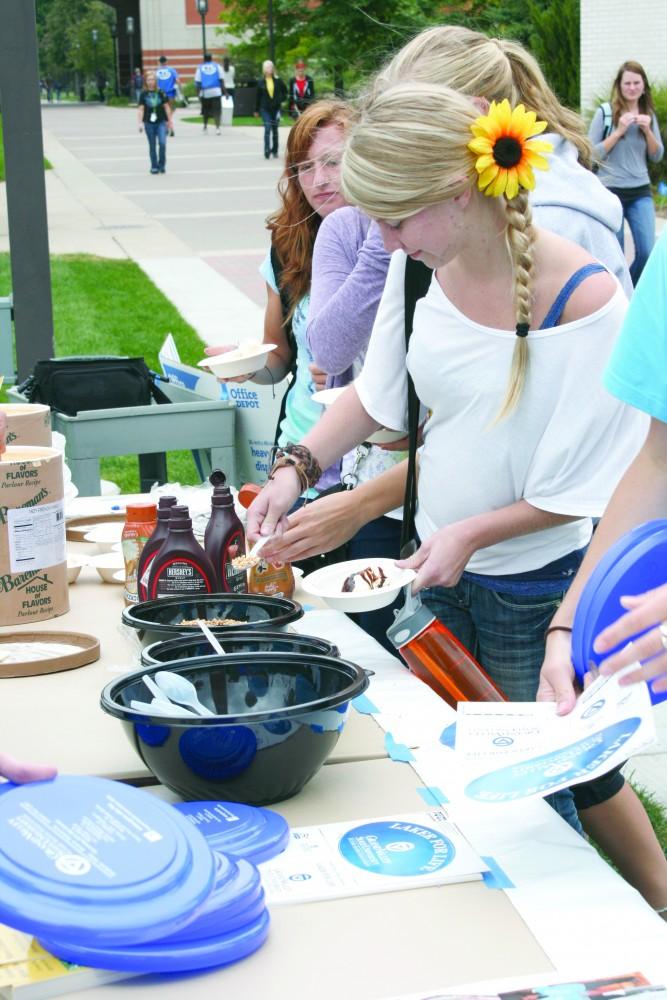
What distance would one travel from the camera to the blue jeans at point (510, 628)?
2346mm

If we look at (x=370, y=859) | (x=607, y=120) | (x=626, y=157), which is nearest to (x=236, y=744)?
(x=370, y=859)

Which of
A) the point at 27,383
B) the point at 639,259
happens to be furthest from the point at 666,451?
the point at 639,259

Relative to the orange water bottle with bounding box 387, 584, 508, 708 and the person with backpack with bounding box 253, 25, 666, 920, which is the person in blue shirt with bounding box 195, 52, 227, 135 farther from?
the orange water bottle with bounding box 387, 584, 508, 708

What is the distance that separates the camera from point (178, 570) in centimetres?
223

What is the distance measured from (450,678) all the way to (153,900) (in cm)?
100

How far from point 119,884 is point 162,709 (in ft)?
1.38

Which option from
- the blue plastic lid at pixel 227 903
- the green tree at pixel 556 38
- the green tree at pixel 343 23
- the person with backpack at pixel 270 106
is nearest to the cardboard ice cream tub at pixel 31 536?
the blue plastic lid at pixel 227 903

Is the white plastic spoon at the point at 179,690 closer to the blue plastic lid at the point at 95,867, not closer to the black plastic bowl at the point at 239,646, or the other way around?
the black plastic bowl at the point at 239,646

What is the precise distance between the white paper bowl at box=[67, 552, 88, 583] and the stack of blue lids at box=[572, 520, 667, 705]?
1.41m

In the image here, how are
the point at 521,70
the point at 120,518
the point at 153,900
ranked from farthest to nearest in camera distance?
the point at 120,518 < the point at 521,70 < the point at 153,900

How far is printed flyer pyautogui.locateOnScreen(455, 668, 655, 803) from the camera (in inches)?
52.9

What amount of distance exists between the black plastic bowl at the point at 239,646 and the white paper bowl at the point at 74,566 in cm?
82

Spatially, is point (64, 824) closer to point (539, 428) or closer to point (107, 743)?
point (107, 743)

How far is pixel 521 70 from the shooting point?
245cm
